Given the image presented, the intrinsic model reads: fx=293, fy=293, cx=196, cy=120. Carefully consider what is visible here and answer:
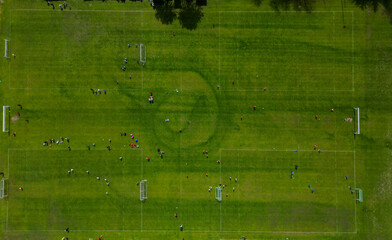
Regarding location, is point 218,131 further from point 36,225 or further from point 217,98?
point 36,225

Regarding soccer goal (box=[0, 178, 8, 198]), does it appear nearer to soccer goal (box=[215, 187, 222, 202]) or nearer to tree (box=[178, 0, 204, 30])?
soccer goal (box=[215, 187, 222, 202])

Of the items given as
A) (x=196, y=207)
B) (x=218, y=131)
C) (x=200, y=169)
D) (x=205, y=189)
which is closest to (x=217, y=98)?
(x=218, y=131)

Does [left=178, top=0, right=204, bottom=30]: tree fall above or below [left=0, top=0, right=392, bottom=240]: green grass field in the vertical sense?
above

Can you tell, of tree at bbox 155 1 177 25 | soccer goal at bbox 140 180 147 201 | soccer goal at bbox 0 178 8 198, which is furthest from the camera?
tree at bbox 155 1 177 25

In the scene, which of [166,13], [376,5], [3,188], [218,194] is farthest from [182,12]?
[3,188]

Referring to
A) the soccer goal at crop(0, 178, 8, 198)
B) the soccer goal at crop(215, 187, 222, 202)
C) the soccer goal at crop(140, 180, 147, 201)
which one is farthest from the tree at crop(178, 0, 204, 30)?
the soccer goal at crop(0, 178, 8, 198)

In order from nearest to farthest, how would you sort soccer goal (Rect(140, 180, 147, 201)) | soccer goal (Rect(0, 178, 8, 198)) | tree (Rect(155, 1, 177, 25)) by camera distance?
soccer goal (Rect(0, 178, 8, 198)) < soccer goal (Rect(140, 180, 147, 201)) < tree (Rect(155, 1, 177, 25))

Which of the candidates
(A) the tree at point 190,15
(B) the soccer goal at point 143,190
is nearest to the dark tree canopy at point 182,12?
(A) the tree at point 190,15
